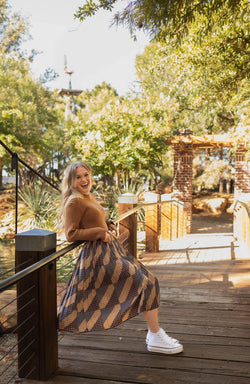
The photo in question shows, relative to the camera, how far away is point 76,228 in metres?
2.56

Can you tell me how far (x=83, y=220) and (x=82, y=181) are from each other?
0.27m

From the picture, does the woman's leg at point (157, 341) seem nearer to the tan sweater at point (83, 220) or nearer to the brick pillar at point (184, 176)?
the tan sweater at point (83, 220)

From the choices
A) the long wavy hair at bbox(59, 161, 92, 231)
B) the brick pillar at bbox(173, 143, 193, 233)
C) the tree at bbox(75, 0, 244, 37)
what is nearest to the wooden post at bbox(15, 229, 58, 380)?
the long wavy hair at bbox(59, 161, 92, 231)

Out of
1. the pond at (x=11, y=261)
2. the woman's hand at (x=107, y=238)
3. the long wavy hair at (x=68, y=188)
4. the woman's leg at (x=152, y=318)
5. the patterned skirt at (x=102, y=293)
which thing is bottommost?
the pond at (x=11, y=261)

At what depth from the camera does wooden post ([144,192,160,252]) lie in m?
6.62

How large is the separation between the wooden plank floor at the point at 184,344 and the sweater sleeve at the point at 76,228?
805 mm

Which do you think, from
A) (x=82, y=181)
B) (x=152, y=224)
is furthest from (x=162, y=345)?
(x=152, y=224)

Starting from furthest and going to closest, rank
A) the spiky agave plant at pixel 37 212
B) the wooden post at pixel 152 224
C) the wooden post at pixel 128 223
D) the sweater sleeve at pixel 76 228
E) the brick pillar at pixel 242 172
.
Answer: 1. the brick pillar at pixel 242 172
2. the spiky agave plant at pixel 37 212
3. the wooden post at pixel 152 224
4. the wooden post at pixel 128 223
5. the sweater sleeve at pixel 76 228

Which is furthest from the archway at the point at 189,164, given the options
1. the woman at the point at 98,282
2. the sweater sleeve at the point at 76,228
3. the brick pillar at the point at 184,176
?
the sweater sleeve at the point at 76,228

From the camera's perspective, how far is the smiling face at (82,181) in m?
2.71

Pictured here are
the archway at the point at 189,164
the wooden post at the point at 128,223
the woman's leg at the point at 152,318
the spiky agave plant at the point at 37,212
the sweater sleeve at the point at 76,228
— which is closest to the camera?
the sweater sleeve at the point at 76,228

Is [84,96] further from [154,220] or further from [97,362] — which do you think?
[97,362]

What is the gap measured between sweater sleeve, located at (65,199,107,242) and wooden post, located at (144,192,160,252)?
160 inches

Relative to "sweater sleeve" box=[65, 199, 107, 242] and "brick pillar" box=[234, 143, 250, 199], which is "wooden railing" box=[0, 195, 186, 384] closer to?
"sweater sleeve" box=[65, 199, 107, 242]
